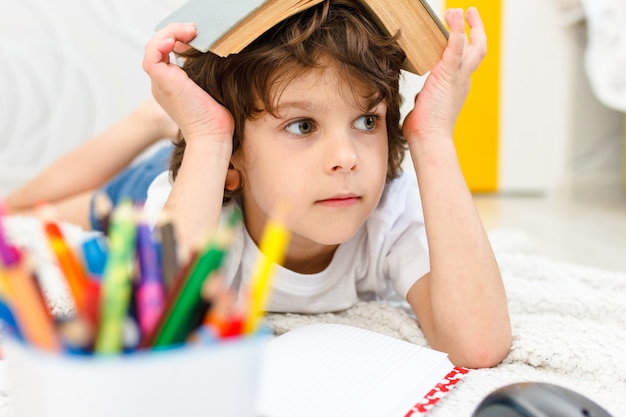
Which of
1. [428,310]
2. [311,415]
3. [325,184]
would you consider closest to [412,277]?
[428,310]

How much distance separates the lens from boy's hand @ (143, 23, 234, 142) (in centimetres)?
71

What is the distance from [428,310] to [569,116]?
2.25 meters

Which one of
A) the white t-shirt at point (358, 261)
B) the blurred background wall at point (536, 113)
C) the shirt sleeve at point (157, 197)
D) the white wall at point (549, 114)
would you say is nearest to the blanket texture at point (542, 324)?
the white t-shirt at point (358, 261)

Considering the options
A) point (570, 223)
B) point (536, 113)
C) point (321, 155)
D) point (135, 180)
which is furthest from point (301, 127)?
point (536, 113)

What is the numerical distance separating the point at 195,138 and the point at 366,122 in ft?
0.60

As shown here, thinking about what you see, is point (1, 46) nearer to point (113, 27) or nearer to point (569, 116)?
point (113, 27)

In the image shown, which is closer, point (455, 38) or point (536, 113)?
point (455, 38)

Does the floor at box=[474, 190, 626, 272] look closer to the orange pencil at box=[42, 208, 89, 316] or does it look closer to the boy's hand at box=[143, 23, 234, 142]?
the boy's hand at box=[143, 23, 234, 142]

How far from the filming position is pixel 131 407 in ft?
0.93

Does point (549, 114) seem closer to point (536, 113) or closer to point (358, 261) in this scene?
point (536, 113)

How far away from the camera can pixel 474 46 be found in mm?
752

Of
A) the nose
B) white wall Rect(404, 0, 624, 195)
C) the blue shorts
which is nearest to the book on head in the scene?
the nose

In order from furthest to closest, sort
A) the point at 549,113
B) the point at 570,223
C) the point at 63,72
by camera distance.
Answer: the point at 549,113 → the point at 570,223 → the point at 63,72

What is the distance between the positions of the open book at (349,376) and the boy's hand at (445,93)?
246 millimetres
